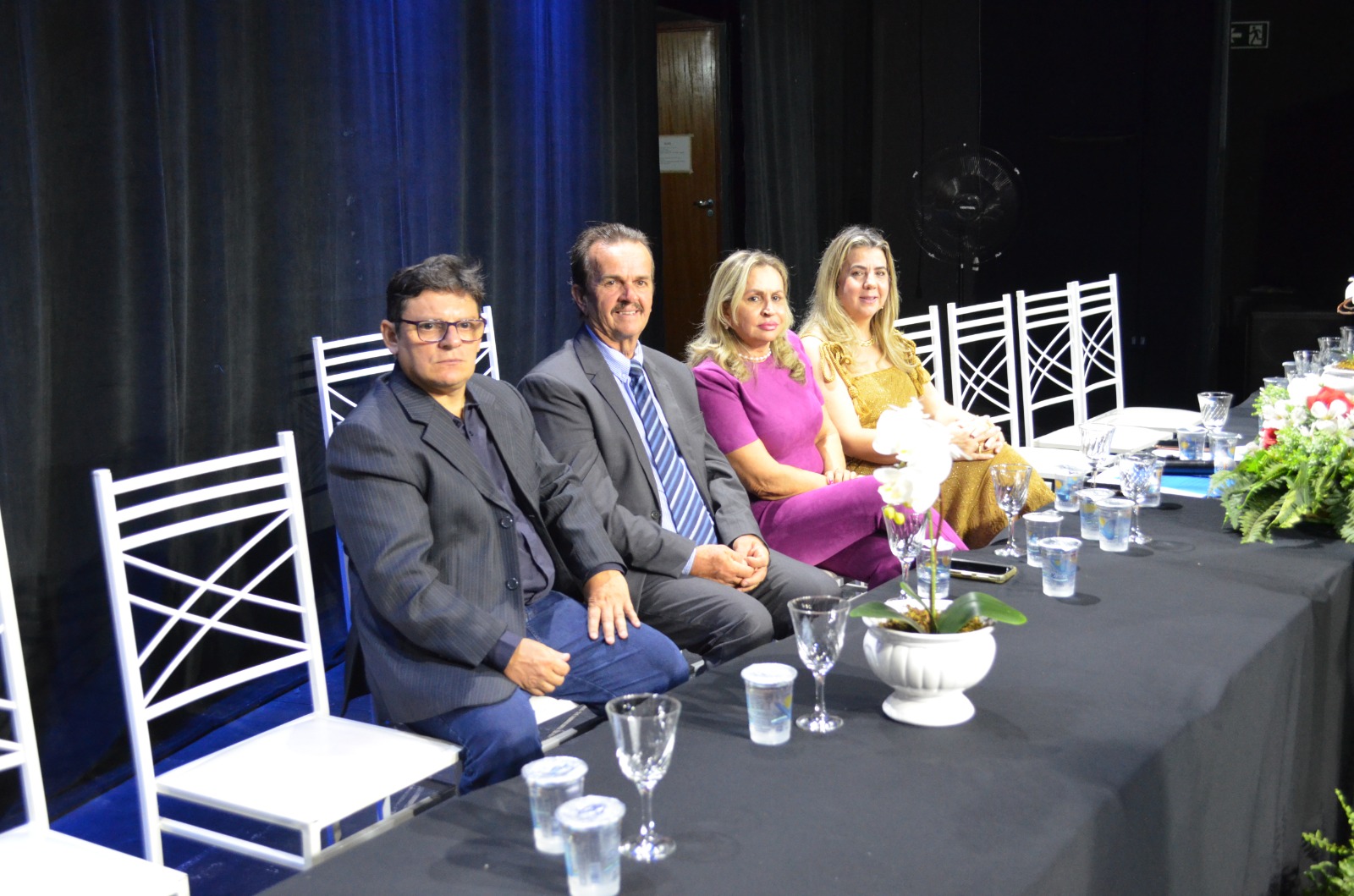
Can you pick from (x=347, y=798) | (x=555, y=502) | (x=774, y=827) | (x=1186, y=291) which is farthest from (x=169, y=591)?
(x=1186, y=291)

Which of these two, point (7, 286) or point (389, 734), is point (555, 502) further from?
point (7, 286)

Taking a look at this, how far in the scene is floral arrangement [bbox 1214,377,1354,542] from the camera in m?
2.37

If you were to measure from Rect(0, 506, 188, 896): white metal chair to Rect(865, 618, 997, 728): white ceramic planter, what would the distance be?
102cm

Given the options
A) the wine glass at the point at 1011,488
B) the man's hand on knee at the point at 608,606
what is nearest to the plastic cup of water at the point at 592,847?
the man's hand on knee at the point at 608,606

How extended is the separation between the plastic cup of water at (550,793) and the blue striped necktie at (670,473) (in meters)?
1.60

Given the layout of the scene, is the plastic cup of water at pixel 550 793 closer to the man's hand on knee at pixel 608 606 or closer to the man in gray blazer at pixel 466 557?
the man in gray blazer at pixel 466 557

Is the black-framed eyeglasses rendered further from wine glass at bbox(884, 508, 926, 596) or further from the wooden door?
the wooden door

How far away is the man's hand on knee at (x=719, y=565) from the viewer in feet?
9.02

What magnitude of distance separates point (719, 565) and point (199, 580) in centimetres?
107

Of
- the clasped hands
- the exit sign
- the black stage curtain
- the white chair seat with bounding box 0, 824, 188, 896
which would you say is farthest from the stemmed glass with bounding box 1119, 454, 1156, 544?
the exit sign

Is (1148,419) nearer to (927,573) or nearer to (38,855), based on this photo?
(927,573)

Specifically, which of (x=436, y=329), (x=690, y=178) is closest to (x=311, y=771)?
(x=436, y=329)

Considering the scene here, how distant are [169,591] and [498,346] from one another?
1.67 metres

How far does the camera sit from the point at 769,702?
152 cm
